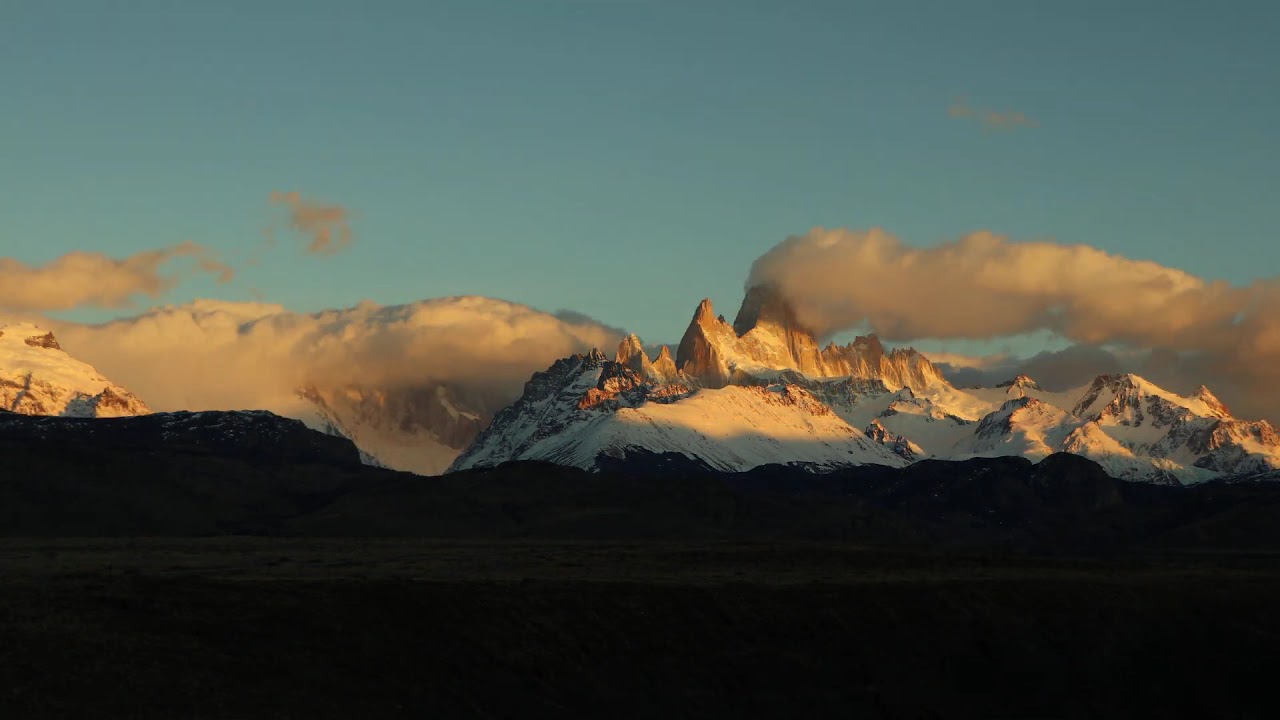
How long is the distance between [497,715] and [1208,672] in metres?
58.5

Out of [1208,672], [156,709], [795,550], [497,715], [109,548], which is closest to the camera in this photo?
[156,709]

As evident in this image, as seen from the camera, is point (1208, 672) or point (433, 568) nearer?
point (1208, 672)

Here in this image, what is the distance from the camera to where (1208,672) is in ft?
401

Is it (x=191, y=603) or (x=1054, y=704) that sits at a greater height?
(x=191, y=603)

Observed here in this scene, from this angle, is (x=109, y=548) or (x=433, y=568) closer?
(x=433, y=568)

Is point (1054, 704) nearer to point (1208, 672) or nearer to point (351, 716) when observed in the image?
point (1208, 672)

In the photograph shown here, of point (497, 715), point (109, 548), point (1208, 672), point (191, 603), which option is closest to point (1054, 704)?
point (1208, 672)

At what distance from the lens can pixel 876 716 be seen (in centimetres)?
10844

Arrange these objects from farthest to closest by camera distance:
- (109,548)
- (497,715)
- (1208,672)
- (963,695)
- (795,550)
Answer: (795,550) → (109,548) → (1208,672) → (963,695) → (497,715)

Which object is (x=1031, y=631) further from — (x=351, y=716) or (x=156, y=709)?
(x=156, y=709)

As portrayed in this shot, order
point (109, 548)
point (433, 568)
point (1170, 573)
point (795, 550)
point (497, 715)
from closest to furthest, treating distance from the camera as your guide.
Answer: point (497, 715) → point (433, 568) → point (1170, 573) → point (109, 548) → point (795, 550)

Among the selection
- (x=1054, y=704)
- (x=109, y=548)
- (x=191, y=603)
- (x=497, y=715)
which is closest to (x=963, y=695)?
(x=1054, y=704)

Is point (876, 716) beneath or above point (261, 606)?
beneath

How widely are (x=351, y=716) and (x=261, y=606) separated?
17567mm
